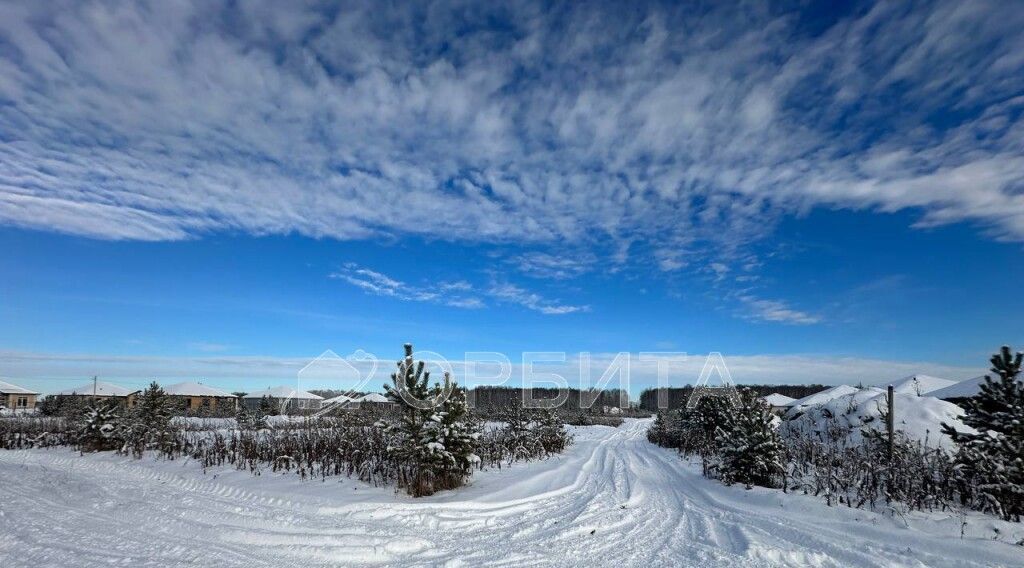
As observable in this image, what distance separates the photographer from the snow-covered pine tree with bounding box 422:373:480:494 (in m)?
10.5

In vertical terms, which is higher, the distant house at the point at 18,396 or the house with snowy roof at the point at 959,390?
the house with snowy roof at the point at 959,390

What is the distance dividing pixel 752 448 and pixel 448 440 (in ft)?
22.4

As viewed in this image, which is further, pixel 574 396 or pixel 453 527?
pixel 574 396

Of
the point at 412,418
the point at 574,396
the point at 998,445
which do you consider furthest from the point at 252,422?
the point at 574,396

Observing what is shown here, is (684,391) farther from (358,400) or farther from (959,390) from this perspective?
(959,390)

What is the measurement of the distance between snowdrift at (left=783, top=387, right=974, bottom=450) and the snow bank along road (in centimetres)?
674

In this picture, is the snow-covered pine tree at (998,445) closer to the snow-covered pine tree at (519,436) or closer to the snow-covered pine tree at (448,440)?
the snow-covered pine tree at (448,440)

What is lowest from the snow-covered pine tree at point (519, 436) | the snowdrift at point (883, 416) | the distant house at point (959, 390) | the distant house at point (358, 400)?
the distant house at point (358, 400)

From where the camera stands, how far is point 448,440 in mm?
10922

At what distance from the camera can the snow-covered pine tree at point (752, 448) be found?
11.7 m

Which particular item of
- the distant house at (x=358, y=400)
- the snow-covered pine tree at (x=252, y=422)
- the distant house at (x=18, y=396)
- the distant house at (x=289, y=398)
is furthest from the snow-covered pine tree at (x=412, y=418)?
the distant house at (x=18, y=396)

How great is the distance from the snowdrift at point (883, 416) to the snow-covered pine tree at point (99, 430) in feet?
77.8

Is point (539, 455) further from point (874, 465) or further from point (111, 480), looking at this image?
point (111, 480)

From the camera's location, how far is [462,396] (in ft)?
37.5
